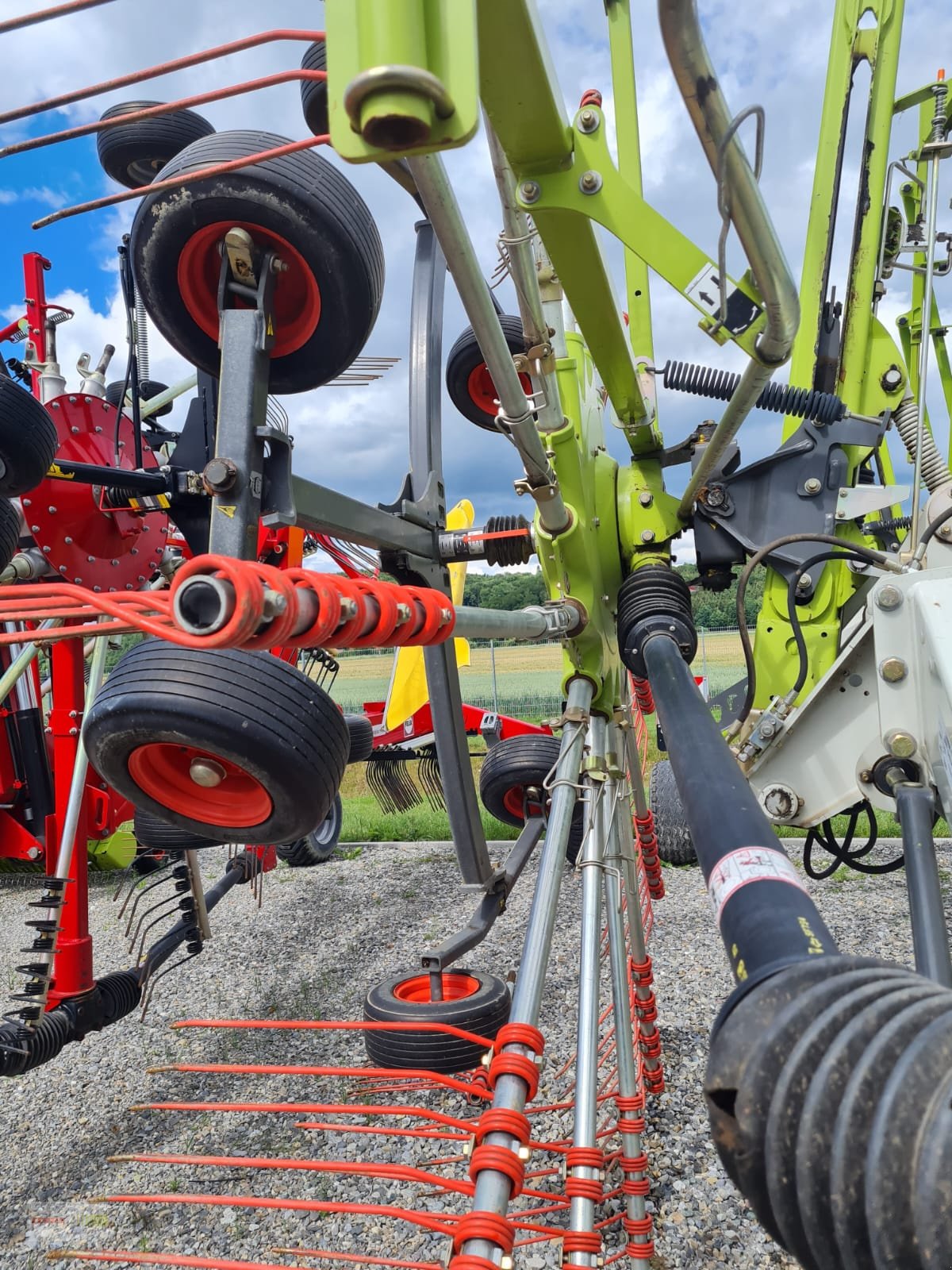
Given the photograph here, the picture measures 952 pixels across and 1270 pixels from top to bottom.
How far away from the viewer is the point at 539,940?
1554 mm

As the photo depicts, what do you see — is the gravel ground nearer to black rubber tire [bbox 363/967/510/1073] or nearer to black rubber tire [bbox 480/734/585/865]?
black rubber tire [bbox 363/967/510/1073]

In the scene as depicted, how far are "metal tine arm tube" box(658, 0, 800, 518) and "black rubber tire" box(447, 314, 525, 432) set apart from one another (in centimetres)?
253

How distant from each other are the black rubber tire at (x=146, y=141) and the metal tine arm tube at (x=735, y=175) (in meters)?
2.46

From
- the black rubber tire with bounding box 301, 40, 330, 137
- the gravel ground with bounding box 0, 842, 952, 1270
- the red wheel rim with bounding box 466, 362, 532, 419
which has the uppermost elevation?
the black rubber tire with bounding box 301, 40, 330, 137

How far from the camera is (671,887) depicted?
538 centimetres

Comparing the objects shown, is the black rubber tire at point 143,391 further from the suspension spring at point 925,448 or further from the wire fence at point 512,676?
the wire fence at point 512,676

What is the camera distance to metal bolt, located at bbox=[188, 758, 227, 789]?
208 cm

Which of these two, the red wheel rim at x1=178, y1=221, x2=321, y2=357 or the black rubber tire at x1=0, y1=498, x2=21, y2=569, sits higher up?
the red wheel rim at x1=178, y1=221, x2=321, y2=357

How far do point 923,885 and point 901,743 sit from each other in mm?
487

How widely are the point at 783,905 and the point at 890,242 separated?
3.78 meters

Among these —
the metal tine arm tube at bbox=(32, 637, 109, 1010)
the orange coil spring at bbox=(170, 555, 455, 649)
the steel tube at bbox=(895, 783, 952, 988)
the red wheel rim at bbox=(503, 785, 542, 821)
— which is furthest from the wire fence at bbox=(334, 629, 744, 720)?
the orange coil spring at bbox=(170, 555, 455, 649)

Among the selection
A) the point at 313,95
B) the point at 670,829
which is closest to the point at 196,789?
the point at 313,95

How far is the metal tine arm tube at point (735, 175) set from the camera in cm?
120

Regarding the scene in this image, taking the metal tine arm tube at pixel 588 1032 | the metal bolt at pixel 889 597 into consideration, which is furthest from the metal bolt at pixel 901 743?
the metal tine arm tube at pixel 588 1032
